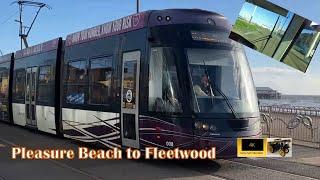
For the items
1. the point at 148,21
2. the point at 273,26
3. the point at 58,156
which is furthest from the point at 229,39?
the point at 58,156

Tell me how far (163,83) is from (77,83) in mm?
4721

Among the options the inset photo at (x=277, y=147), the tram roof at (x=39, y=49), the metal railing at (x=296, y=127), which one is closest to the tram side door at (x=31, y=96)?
the tram roof at (x=39, y=49)

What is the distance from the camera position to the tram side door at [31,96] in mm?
20609

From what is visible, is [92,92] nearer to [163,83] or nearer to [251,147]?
[163,83]

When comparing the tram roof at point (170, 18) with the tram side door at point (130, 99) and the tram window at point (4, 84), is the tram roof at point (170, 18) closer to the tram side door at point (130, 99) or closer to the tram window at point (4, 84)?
the tram side door at point (130, 99)

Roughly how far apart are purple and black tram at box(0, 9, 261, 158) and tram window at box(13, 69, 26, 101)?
817 cm

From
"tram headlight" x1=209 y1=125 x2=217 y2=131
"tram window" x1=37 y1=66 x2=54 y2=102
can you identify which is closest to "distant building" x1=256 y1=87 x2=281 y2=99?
"tram window" x1=37 y1=66 x2=54 y2=102

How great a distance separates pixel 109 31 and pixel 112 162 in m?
3.35

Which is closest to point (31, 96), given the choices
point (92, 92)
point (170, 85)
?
point (92, 92)

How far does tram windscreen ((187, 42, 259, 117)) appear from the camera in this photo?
11.7 metres

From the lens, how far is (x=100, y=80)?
14422 millimetres

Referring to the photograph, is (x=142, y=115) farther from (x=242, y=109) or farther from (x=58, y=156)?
(x=58, y=156)

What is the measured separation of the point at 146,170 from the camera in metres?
11.8

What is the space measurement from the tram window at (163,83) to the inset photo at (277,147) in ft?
6.34
